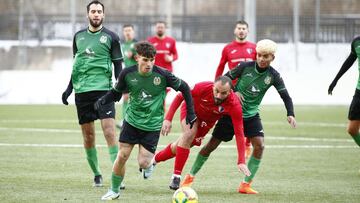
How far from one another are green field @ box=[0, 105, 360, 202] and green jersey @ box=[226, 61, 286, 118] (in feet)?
3.53

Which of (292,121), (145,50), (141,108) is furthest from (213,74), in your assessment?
(145,50)

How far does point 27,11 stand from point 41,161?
1573 cm

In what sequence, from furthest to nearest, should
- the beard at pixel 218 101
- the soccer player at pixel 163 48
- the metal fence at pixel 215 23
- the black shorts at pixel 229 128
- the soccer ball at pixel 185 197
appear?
the metal fence at pixel 215 23 → the soccer player at pixel 163 48 → the black shorts at pixel 229 128 → the beard at pixel 218 101 → the soccer ball at pixel 185 197

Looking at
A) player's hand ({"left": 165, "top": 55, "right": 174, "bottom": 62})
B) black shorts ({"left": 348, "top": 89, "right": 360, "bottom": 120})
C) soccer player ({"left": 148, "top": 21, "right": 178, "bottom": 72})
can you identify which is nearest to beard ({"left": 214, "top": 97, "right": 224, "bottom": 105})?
black shorts ({"left": 348, "top": 89, "right": 360, "bottom": 120})

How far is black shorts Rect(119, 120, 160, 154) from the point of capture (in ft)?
34.8

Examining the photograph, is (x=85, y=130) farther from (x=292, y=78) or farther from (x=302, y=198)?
(x=292, y=78)

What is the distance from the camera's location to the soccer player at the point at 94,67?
38.9 feet

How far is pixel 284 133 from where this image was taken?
68.2 feet

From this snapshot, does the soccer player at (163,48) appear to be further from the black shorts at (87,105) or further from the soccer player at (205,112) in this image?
the soccer player at (205,112)

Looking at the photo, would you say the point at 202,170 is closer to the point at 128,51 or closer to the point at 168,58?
the point at 168,58

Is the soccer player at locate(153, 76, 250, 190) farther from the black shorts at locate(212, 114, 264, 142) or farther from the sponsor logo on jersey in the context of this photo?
the black shorts at locate(212, 114, 264, 142)

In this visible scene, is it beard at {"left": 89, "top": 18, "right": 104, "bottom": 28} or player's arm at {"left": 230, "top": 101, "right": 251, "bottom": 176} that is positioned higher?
beard at {"left": 89, "top": 18, "right": 104, "bottom": 28}

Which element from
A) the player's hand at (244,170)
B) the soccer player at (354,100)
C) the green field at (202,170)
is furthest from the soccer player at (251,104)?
the soccer player at (354,100)

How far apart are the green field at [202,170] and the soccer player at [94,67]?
71cm
